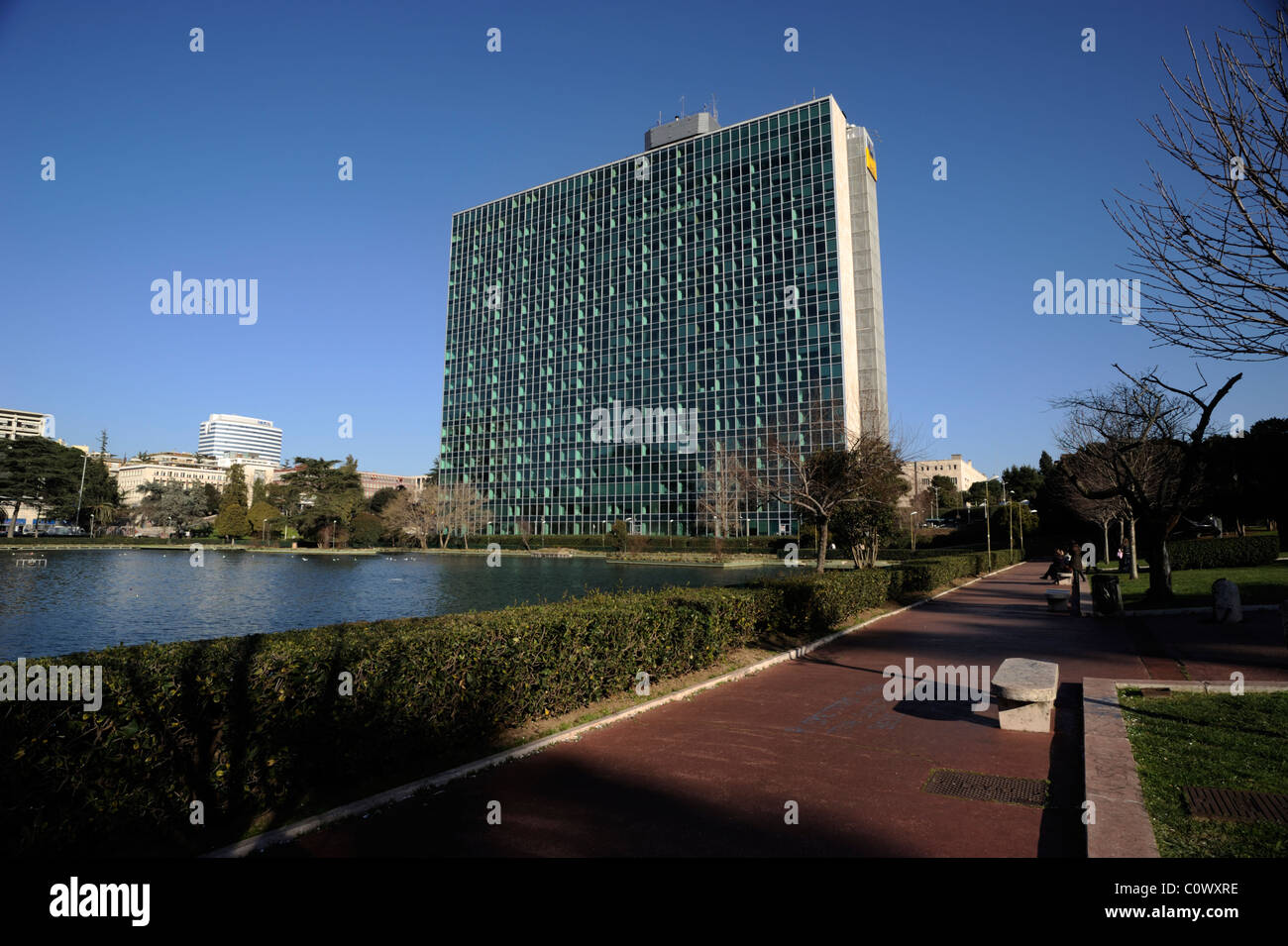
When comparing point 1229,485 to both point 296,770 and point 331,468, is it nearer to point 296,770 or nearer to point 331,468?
point 296,770

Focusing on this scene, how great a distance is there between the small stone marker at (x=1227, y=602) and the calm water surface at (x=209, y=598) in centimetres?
1229

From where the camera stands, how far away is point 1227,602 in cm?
1374

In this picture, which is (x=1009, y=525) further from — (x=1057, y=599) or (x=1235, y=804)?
(x=1235, y=804)

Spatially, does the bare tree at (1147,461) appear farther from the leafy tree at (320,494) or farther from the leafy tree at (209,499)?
the leafy tree at (209,499)

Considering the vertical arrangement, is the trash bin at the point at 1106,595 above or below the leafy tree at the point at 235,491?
below

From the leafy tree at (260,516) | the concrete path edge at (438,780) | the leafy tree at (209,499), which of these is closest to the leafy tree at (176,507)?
the leafy tree at (209,499)

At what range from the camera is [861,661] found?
1194 centimetres

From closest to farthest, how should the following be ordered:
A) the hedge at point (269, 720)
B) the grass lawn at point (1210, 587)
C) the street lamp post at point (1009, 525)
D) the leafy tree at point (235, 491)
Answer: the hedge at point (269, 720) < the grass lawn at point (1210, 587) < the street lamp post at point (1009, 525) < the leafy tree at point (235, 491)

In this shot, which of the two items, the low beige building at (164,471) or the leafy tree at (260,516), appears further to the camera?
the low beige building at (164,471)

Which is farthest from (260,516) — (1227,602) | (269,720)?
(1227,602)

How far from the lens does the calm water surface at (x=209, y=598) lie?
1877 centimetres

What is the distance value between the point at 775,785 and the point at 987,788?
6.03 feet

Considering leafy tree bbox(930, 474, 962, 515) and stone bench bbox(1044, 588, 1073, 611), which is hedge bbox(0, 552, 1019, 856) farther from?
leafy tree bbox(930, 474, 962, 515)
